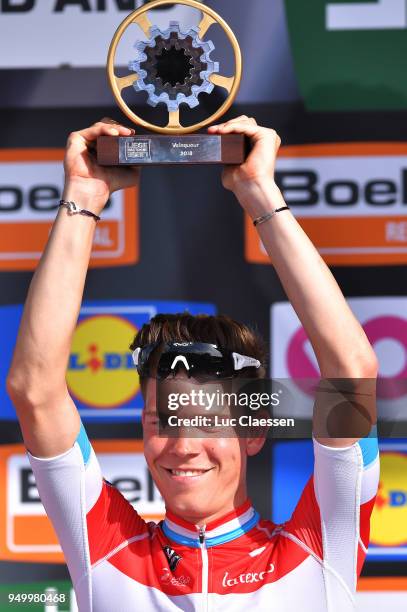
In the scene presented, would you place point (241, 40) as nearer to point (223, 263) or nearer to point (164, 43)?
point (223, 263)

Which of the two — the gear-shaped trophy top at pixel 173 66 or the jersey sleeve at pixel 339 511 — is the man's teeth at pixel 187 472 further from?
the gear-shaped trophy top at pixel 173 66

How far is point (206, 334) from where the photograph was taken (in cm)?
165

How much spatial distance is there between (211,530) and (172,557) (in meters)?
0.08

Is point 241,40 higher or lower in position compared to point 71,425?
higher

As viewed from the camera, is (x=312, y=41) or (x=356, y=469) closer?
(x=356, y=469)

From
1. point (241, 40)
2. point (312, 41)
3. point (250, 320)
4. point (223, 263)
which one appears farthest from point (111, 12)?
point (250, 320)

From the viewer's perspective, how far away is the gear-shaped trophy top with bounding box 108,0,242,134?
150 centimetres

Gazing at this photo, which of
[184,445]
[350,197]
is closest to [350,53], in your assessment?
[350,197]

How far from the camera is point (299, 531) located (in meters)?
1.60

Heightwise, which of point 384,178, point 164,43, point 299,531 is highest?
point 164,43

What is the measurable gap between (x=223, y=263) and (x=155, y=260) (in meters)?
0.17

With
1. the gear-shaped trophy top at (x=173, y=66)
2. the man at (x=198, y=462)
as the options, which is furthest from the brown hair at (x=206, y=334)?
the gear-shaped trophy top at (x=173, y=66)

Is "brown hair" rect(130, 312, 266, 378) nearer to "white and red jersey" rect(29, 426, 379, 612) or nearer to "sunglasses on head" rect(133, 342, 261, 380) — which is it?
"sunglasses on head" rect(133, 342, 261, 380)

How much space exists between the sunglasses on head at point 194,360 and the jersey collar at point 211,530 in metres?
0.23
